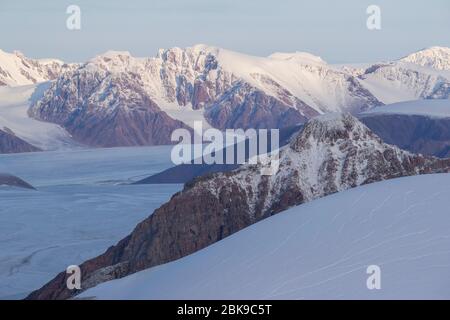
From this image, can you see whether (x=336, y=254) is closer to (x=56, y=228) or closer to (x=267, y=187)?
(x=267, y=187)

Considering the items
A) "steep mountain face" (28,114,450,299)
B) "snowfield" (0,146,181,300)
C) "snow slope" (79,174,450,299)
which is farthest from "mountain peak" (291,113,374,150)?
"snow slope" (79,174,450,299)

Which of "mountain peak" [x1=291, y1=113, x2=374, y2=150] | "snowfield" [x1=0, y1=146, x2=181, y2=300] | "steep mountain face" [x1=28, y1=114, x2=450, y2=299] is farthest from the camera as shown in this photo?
"snowfield" [x1=0, y1=146, x2=181, y2=300]

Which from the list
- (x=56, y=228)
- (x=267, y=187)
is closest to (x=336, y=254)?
(x=267, y=187)

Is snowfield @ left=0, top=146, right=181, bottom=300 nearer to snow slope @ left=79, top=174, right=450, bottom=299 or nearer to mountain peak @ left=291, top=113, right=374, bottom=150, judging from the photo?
mountain peak @ left=291, top=113, right=374, bottom=150

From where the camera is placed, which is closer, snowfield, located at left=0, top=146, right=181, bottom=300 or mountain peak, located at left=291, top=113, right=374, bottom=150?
mountain peak, located at left=291, top=113, right=374, bottom=150

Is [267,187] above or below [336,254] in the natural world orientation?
below

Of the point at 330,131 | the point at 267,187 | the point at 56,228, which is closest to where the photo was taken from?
the point at 267,187

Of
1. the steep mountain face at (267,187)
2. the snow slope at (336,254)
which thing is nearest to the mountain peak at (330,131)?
the steep mountain face at (267,187)
